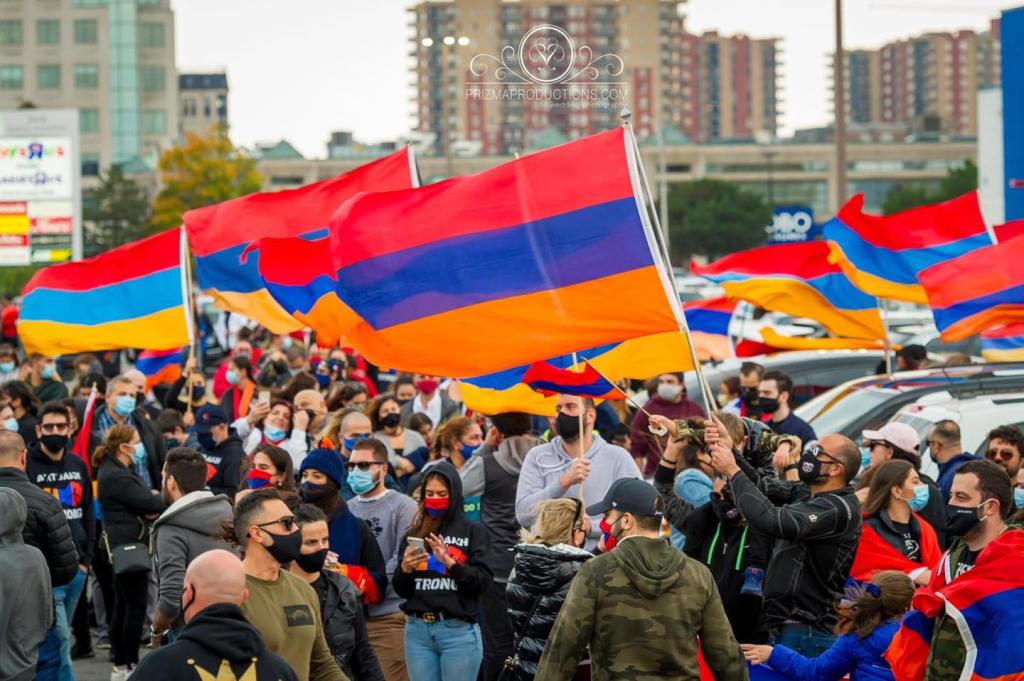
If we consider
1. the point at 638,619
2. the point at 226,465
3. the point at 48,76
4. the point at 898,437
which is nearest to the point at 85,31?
the point at 48,76

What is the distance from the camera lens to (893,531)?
7711 mm

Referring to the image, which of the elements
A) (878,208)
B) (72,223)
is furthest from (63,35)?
(72,223)

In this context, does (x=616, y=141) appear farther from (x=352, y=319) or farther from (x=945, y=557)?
(x=945, y=557)

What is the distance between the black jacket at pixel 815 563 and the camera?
23.5ft

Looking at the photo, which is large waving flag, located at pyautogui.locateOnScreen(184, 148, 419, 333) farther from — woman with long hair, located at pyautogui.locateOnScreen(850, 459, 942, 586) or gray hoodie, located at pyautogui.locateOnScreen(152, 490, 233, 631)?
woman with long hair, located at pyautogui.locateOnScreen(850, 459, 942, 586)

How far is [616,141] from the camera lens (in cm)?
821

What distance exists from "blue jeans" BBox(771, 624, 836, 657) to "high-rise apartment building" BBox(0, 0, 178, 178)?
403ft

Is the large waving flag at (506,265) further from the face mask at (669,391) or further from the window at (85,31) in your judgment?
the window at (85,31)

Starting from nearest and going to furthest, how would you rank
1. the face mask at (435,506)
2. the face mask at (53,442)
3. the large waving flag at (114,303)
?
1. the face mask at (435,506)
2. the face mask at (53,442)
3. the large waving flag at (114,303)

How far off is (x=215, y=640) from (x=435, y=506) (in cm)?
319

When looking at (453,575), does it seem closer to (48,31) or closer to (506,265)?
(506,265)

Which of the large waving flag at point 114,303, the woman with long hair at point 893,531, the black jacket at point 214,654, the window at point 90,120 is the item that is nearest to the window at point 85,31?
the window at point 90,120

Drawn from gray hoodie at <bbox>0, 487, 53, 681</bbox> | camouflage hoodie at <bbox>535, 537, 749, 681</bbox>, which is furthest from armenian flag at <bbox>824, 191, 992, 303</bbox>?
camouflage hoodie at <bbox>535, 537, 749, 681</bbox>

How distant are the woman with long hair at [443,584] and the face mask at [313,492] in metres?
0.47
